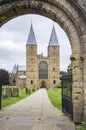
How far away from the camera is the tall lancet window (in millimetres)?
111750

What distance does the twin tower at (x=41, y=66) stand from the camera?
4370 inches

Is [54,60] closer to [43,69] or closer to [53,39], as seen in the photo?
[43,69]

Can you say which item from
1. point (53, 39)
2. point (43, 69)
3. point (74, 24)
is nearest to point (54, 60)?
point (43, 69)

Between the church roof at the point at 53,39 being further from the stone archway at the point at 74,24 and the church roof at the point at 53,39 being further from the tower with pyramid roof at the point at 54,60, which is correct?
the stone archway at the point at 74,24

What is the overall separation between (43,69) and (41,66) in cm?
124

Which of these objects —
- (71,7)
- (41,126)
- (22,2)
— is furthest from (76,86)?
(22,2)

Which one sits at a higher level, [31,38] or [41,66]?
[31,38]

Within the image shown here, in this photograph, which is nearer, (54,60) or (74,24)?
(74,24)

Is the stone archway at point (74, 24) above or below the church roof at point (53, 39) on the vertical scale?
below

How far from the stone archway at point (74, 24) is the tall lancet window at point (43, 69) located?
100019mm

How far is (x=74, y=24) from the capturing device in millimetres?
10914

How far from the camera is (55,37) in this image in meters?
110

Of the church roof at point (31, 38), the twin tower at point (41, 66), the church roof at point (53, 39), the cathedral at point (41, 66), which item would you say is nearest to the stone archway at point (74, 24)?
the church roof at point (53, 39)

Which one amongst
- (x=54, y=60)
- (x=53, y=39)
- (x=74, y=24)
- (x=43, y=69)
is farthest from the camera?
(x=54, y=60)
